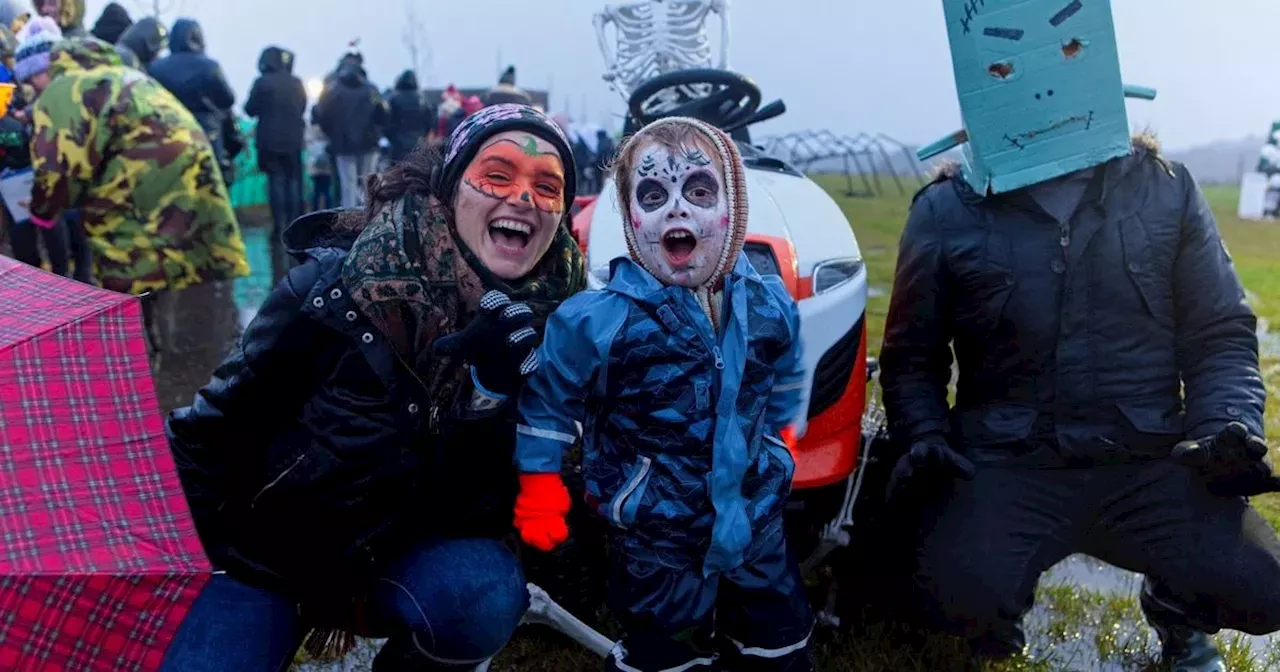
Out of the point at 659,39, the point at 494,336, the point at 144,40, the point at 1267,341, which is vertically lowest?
the point at 1267,341

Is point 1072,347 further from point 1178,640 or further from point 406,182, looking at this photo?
point 406,182

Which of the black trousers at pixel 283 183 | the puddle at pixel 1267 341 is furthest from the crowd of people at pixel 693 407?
the black trousers at pixel 283 183

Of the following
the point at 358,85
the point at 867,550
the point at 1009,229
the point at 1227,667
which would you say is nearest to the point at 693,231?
the point at 1009,229

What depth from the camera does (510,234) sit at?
2150 mm

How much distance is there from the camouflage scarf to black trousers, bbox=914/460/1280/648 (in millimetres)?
1264

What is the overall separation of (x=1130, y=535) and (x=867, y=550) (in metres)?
0.71

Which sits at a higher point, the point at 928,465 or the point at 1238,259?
the point at 928,465

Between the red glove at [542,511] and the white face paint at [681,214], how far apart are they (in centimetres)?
51

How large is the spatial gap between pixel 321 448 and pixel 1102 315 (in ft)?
6.44

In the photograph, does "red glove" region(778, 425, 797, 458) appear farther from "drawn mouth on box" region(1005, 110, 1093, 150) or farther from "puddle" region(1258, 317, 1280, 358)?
"puddle" region(1258, 317, 1280, 358)

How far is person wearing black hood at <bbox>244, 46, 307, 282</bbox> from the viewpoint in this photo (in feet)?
29.7

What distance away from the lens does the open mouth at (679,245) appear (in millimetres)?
2168

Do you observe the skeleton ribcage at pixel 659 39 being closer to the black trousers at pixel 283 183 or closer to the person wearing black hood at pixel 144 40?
the person wearing black hood at pixel 144 40

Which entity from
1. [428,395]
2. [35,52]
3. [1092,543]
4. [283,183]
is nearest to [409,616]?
[428,395]
